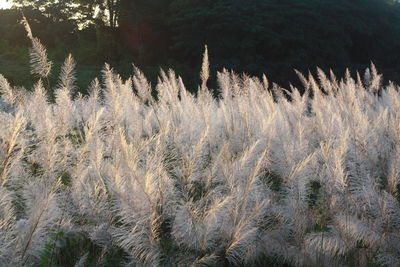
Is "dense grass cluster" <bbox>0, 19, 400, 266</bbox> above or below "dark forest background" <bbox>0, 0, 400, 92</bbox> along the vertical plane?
below

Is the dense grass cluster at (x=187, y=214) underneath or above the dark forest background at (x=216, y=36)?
underneath

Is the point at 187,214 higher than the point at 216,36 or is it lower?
lower

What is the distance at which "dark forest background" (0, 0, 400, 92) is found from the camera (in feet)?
65.4

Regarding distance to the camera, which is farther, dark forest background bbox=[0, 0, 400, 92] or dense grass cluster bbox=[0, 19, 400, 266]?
dark forest background bbox=[0, 0, 400, 92]

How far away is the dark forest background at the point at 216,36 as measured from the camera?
1994 cm

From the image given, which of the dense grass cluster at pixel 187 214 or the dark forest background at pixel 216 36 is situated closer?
the dense grass cluster at pixel 187 214

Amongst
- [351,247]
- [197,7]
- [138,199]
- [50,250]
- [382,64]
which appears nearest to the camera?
[138,199]

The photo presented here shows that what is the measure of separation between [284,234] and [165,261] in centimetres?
58

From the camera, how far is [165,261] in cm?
182

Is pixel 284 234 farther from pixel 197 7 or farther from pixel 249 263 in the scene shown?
pixel 197 7

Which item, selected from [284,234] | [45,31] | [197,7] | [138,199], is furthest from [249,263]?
[45,31]

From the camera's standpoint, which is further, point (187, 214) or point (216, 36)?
point (216, 36)

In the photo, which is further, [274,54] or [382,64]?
[382,64]

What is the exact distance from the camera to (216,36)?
68.7 feet
